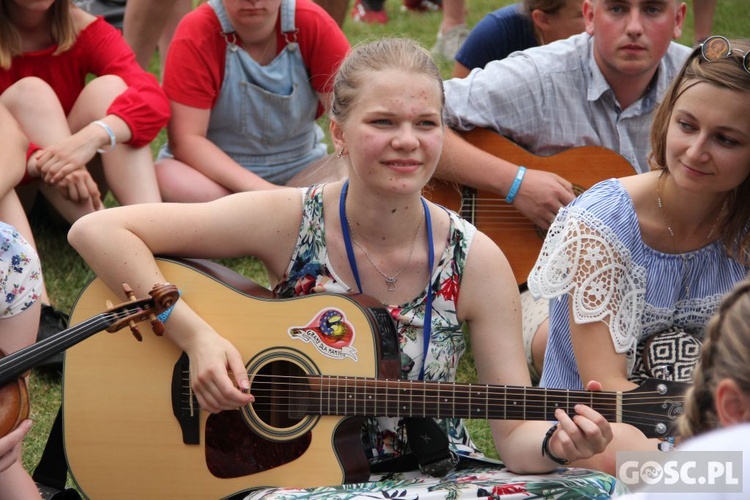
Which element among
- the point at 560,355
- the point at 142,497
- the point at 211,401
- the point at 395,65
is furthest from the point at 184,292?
the point at 560,355

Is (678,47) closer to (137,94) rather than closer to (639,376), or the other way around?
(639,376)

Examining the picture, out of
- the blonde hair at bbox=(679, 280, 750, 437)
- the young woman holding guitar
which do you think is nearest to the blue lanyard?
the young woman holding guitar

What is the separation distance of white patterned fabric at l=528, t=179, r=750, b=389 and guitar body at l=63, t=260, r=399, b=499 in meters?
0.50

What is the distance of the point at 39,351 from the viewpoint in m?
2.11

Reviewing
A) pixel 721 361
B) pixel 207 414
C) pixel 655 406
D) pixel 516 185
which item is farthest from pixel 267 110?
pixel 721 361

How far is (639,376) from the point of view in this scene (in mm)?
2678

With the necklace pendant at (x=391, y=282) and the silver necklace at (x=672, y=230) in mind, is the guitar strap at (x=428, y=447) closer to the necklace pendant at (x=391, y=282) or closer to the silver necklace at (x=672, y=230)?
the necklace pendant at (x=391, y=282)

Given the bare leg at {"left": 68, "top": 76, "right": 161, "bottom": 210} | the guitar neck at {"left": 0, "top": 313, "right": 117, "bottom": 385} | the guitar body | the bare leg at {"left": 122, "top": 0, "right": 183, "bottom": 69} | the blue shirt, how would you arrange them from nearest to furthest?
the guitar neck at {"left": 0, "top": 313, "right": 117, "bottom": 385} < the guitar body < the bare leg at {"left": 68, "top": 76, "right": 161, "bottom": 210} < the blue shirt < the bare leg at {"left": 122, "top": 0, "right": 183, "bottom": 69}

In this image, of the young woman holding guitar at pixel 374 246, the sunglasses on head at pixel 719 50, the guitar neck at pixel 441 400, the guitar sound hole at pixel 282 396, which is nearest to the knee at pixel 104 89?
the young woman holding guitar at pixel 374 246

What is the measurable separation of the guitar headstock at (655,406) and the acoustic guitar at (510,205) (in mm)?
1333

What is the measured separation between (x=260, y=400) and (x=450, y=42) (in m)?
4.06

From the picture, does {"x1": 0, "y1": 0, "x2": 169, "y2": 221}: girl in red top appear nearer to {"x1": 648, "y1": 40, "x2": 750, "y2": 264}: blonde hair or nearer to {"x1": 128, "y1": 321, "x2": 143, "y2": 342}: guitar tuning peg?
{"x1": 128, "y1": 321, "x2": 143, "y2": 342}: guitar tuning peg

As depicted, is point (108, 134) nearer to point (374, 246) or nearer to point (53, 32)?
point (53, 32)

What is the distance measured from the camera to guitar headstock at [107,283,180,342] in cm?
230
